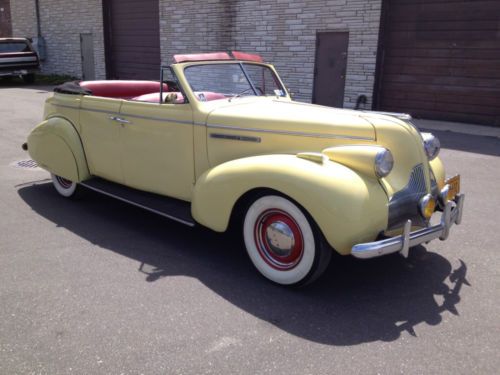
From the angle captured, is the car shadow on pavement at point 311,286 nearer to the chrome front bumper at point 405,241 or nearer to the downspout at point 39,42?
the chrome front bumper at point 405,241

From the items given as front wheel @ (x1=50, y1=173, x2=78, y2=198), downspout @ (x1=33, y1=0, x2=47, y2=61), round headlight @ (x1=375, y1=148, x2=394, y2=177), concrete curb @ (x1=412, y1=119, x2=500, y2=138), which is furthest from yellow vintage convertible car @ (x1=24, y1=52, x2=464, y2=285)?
downspout @ (x1=33, y1=0, x2=47, y2=61)

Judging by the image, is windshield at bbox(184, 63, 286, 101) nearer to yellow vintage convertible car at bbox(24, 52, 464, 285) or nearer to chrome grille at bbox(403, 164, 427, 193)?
yellow vintage convertible car at bbox(24, 52, 464, 285)

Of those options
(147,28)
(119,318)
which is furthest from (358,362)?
(147,28)

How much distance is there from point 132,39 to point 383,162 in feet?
50.9

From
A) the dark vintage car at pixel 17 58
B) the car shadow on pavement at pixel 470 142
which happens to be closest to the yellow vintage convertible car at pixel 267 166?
the car shadow on pavement at pixel 470 142

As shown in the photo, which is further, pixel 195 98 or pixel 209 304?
pixel 195 98

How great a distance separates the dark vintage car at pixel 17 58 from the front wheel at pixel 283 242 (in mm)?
17797

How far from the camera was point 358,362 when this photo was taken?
254 centimetres

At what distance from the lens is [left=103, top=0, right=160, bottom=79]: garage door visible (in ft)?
52.4

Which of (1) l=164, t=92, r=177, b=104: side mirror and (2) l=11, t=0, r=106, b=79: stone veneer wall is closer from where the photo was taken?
(1) l=164, t=92, r=177, b=104: side mirror

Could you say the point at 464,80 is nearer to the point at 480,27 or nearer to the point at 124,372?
the point at 480,27

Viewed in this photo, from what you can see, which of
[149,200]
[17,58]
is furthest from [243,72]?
[17,58]

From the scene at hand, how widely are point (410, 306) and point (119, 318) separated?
1.92m

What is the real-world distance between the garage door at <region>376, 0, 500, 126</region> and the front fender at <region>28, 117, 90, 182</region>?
27.2ft
